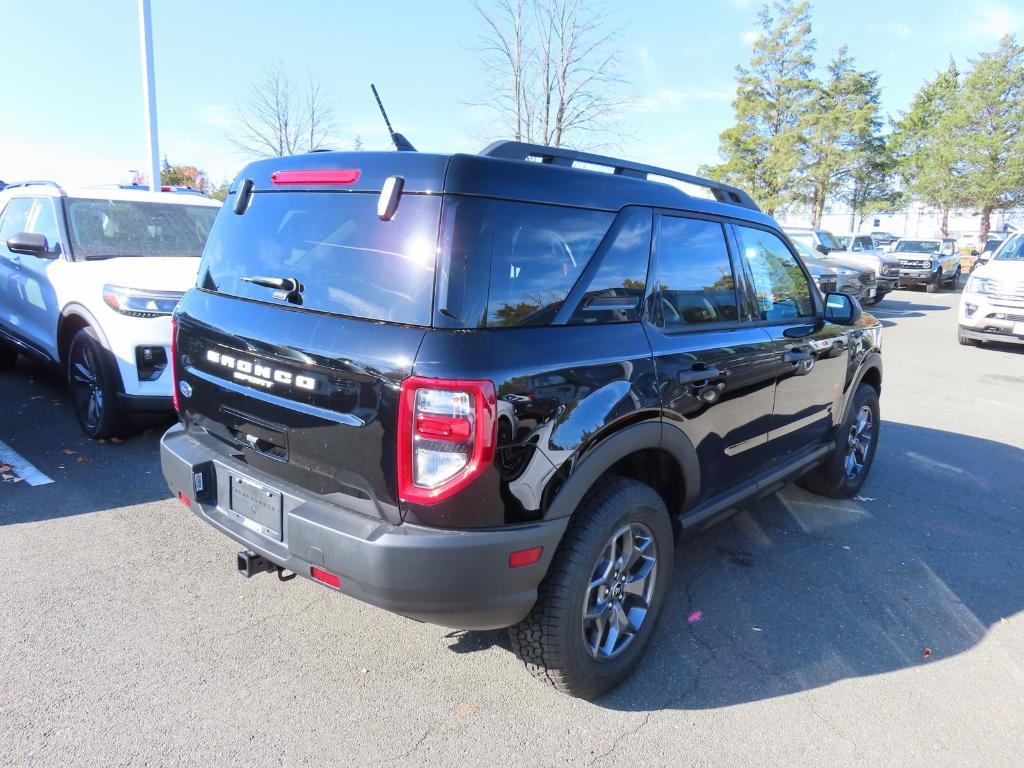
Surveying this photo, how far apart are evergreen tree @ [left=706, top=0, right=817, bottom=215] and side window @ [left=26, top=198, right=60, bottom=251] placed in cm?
3442

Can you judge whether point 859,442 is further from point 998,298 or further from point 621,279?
point 998,298

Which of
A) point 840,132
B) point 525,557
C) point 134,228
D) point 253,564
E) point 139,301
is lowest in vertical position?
point 253,564

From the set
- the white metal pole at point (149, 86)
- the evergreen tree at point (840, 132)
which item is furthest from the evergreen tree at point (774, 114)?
the white metal pole at point (149, 86)

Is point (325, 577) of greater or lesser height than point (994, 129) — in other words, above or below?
below

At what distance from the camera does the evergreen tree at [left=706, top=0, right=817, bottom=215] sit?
1379 inches

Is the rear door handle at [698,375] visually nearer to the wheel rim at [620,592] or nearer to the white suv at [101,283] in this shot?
the wheel rim at [620,592]

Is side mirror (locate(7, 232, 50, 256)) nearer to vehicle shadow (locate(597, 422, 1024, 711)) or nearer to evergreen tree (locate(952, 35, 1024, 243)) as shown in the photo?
vehicle shadow (locate(597, 422, 1024, 711))

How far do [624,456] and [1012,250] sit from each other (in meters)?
11.9

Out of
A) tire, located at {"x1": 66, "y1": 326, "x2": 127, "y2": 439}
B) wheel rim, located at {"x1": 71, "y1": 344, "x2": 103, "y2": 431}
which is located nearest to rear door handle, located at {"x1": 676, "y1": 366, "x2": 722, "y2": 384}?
tire, located at {"x1": 66, "y1": 326, "x2": 127, "y2": 439}

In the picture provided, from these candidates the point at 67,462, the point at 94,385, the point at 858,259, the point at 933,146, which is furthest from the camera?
the point at 933,146

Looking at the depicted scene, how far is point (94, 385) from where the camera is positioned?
16.1 feet

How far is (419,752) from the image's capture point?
89.3 inches

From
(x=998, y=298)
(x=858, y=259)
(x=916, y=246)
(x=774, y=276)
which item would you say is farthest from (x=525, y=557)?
(x=916, y=246)

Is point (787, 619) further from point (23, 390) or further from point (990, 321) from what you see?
point (990, 321)
